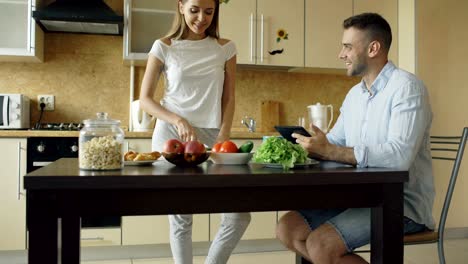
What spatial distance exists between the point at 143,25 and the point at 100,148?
2277 millimetres

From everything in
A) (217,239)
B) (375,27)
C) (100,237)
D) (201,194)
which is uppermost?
(375,27)

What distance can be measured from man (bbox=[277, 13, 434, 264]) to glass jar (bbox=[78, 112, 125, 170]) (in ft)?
1.87

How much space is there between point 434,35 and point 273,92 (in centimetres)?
134

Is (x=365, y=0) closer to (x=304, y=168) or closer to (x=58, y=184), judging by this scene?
(x=304, y=168)

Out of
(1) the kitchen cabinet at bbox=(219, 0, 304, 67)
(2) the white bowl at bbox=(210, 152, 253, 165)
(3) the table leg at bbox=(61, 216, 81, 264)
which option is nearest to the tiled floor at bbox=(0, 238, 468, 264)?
(1) the kitchen cabinet at bbox=(219, 0, 304, 67)

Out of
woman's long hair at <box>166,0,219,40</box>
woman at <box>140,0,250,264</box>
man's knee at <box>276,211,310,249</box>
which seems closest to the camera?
man's knee at <box>276,211,310,249</box>

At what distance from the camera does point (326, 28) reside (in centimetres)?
343

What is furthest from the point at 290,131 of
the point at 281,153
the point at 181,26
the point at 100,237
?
the point at 100,237

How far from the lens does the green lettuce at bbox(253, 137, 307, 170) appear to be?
1.28m

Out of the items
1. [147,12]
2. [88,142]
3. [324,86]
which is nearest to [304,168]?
[88,142]

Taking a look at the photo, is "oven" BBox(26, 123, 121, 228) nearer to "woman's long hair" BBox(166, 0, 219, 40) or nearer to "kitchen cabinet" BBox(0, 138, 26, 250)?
"kitchen cabinet" BBox(0, 138, 26, 250)

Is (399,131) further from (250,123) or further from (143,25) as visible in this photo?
(143,25)

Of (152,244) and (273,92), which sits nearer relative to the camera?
(152,244)

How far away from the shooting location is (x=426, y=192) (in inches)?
58.9
